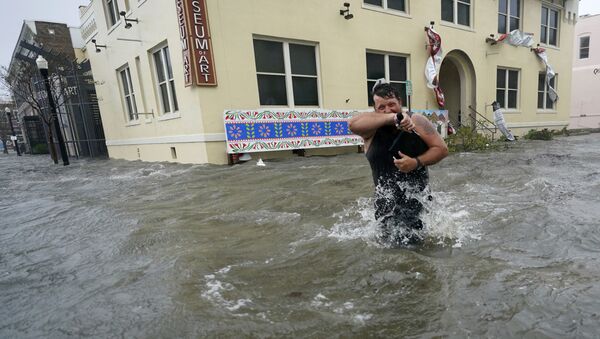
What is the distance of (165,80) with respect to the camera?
31.3 ft

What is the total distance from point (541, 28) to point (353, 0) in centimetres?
1227

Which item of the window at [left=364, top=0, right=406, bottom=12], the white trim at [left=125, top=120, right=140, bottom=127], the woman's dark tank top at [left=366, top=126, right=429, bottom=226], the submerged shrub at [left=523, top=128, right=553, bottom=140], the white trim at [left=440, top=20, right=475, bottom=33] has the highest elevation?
the window at [left=364, top=0, right=406, bottom=12]

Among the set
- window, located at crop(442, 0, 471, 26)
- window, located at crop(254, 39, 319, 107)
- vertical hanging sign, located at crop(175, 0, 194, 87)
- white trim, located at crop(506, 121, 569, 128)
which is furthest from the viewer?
white trim, located at crop(506, 121, 569, 128)

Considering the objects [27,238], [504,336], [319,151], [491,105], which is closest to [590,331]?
[504,336]

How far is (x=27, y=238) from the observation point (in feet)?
12.3

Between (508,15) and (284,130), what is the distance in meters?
12.9

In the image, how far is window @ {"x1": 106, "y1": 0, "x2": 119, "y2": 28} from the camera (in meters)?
11.4

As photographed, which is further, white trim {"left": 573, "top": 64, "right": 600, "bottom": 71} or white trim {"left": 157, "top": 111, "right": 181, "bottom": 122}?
white trim {"left": 573, "top": 64, "right": 600, "bottom": 71}

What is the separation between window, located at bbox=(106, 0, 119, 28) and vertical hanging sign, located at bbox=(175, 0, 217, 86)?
5.31 m

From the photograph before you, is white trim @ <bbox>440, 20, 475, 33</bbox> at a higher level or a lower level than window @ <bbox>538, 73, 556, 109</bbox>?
higher

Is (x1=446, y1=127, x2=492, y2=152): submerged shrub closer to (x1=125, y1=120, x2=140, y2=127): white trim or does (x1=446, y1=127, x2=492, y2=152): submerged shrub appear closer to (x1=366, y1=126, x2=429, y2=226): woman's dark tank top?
(x1=366, y1=126, x2=429, y2=226): woman's dark tank top

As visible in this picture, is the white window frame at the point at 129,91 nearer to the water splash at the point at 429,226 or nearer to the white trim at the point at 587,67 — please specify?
the water splash at the point at 429,226

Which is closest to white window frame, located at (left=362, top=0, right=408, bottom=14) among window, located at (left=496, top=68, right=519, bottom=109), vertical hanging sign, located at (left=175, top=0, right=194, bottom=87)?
vertical hanging sign, located at (left=175, top=0, right=194, bottom=87)

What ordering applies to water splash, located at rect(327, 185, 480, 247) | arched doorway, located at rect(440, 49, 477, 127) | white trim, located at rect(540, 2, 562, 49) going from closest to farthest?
1. water splash, located at rect(327, 185, 480, 247)
2. arched doorway, located at rect(440, 49, 477, 127)
3. white trim, located at rect(540, 2, 562, 49)
